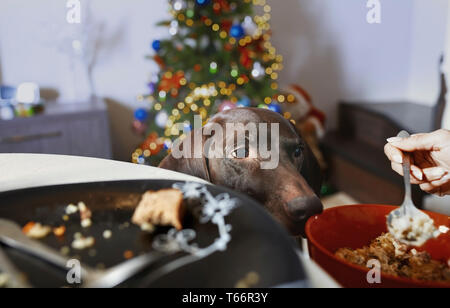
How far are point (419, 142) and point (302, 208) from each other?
0.21m

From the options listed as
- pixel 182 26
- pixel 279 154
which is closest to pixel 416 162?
pixel 279 154

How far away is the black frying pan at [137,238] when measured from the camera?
0.30m

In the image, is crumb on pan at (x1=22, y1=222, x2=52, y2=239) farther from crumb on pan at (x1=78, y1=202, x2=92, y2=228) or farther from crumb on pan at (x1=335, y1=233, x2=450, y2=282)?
crumb on pan at (x1=335, y1=233, x2=450, y2=282)

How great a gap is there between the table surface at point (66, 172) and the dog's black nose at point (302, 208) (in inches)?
4.9

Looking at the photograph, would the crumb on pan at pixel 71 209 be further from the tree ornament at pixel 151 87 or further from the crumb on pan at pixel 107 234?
the tree ornament at pixel 151 87

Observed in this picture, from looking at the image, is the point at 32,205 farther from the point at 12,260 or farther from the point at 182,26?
the point at 182,26

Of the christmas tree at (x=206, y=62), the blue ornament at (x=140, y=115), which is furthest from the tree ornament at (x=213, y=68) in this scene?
the blue ornament at (x=140, y=115)

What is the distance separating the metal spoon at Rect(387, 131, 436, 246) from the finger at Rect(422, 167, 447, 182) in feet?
0.63

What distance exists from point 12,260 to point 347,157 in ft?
7.85

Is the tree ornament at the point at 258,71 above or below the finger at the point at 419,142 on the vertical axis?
above

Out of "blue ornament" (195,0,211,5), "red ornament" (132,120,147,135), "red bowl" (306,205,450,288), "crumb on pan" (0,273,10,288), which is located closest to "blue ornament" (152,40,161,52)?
"blue ornament" (195,0,211,5)

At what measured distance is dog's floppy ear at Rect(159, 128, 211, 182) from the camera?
566 millimetres

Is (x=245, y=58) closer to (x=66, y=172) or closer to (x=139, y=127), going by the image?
(x=139, y=127)
